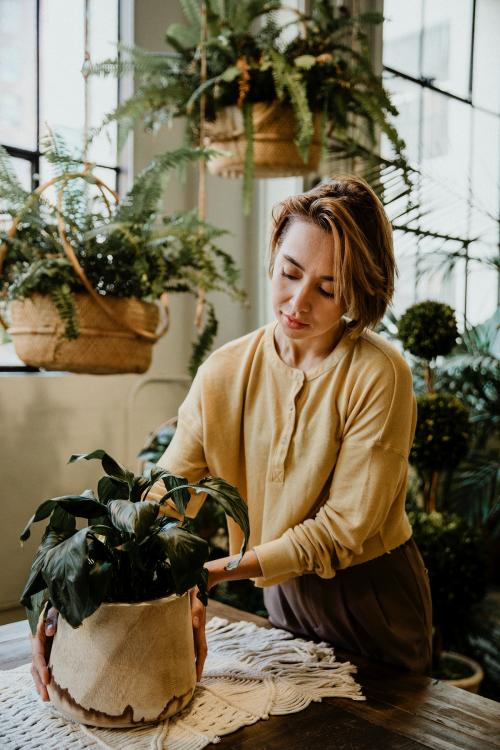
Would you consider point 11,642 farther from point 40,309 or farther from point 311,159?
point 311,159

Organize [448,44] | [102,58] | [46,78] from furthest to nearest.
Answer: [448,44], [102,58], [46,78]

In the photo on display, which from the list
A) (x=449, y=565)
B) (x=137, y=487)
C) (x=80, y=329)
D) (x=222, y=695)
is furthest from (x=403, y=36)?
(x=222, y=695)

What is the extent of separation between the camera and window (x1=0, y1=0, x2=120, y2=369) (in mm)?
2627

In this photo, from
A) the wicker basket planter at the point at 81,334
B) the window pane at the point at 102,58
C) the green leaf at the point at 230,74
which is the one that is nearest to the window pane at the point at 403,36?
the window pane at the point at 102,58

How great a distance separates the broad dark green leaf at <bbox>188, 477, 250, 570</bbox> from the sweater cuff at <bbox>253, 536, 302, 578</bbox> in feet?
0.71

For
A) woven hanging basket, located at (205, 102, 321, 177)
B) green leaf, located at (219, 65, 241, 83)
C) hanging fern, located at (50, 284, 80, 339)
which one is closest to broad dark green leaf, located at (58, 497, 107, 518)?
hanging fern, located at (50, 284, 80, 339)

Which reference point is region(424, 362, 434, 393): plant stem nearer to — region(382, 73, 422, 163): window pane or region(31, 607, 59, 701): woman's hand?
region(31, 607, 59, 701): woman's hand

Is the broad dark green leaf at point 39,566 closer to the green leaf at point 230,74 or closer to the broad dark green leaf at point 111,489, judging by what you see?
the broad dark green leaf at point 111,489

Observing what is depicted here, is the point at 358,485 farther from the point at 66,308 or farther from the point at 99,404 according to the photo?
the point at 99,404

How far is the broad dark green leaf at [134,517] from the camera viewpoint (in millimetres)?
872

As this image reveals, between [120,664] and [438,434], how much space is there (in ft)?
5.37

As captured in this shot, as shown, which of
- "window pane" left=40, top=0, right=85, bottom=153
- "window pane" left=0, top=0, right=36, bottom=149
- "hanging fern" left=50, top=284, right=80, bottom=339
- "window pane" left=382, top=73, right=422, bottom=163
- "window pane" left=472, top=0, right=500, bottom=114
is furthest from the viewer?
"window pane" left=472, top=0, right=500, bottom=114

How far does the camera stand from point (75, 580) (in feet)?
2.87

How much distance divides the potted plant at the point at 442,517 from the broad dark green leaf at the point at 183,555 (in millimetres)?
1549
